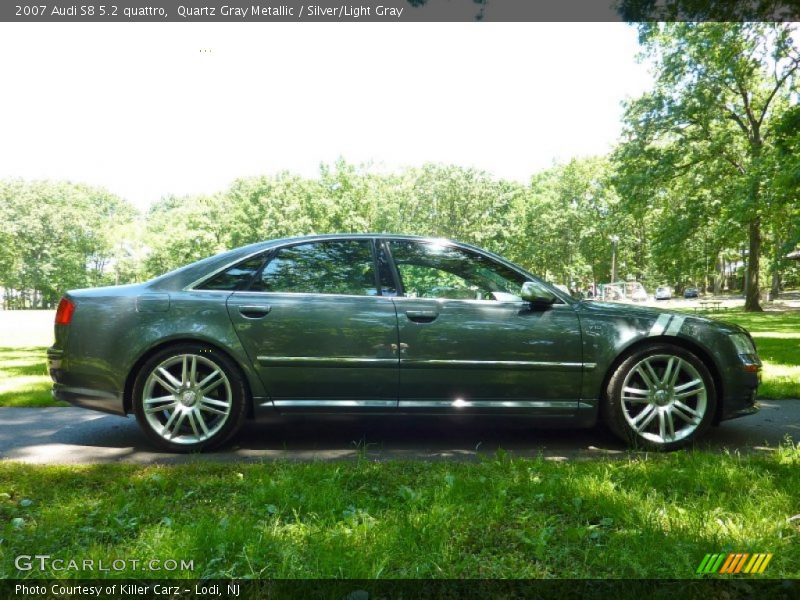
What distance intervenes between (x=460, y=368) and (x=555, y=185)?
47983 millimetres

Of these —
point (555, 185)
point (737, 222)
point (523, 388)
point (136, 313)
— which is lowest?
point (523, 388)

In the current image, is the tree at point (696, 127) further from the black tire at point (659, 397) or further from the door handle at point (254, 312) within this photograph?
the door handle at point (254, 312)

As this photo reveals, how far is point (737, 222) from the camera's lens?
68.9 feet

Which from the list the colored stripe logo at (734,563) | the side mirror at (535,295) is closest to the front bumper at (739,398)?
the side mirror at (535,295)

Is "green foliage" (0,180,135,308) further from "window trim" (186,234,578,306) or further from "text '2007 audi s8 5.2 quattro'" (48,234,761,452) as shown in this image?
"window trim" (186,234,578,306)

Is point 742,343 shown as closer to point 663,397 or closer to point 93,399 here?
point 663,397

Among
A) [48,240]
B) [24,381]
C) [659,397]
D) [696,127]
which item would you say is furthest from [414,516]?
[48,240]

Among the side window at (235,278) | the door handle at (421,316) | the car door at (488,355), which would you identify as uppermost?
the side window at (235,278)

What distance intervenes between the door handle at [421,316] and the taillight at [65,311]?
8.11 ft

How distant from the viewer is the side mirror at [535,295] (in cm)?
393

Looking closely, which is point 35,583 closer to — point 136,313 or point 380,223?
point 136,313

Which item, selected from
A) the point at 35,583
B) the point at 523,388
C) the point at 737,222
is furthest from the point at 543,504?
the point at 737,222

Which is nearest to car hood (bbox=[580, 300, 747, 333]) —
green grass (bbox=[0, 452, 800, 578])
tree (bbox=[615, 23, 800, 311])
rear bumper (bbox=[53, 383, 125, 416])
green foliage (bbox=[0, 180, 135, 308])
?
green grass (bbox=[0, 452, 800, 578])

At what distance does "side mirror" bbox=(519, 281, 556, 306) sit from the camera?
3.93 meters
